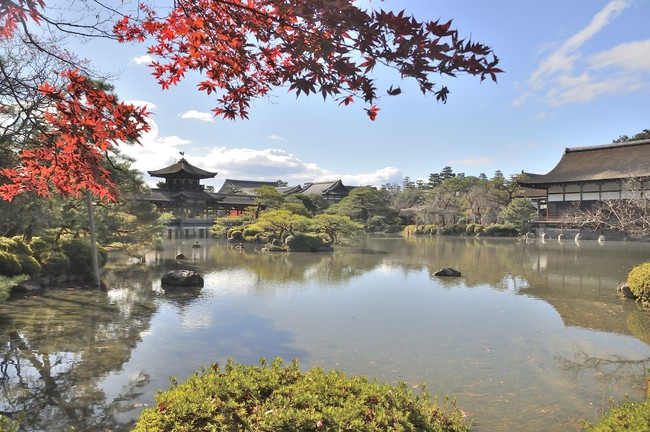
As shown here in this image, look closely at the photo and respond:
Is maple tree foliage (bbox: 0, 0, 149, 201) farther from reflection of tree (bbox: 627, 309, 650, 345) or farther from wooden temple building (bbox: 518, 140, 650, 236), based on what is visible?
wooden temple building (bbox: 518, 140, 650, 236)

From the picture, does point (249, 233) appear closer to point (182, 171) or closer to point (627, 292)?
point (182, 171)

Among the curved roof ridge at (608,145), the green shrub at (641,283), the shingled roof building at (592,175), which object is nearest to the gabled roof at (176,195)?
the shingled roof building at (592,175)

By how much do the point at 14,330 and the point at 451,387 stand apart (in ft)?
24.5

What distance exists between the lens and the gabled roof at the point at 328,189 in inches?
1922

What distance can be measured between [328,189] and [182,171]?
54.3 ft

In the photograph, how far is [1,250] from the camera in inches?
414

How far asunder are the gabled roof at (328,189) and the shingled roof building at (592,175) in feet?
70.3

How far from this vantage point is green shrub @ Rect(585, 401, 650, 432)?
7.39ft

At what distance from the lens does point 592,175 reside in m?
30.2

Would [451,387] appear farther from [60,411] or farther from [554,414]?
[60,411]

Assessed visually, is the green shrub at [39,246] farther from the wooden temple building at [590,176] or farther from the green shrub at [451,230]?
the green shrub at [451,230]

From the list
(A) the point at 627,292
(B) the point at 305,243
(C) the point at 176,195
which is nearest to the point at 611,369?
(A) the point at 627,292

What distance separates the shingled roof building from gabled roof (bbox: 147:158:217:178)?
94.5 feet

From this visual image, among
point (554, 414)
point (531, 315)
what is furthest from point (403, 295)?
point (554, 414)
